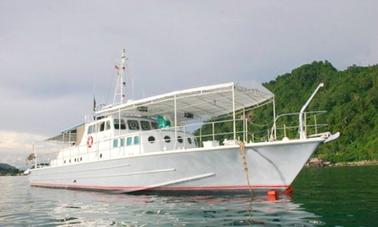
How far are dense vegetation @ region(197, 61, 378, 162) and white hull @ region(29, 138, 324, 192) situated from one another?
160 feet

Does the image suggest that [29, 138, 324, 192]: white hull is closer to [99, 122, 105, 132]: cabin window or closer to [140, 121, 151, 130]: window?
[99, 122, 105, 132]: cabin window

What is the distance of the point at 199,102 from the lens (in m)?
19.3

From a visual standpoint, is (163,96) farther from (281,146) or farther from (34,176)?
(34,176)

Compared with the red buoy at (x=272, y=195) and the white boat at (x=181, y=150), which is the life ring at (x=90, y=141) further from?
the red buoy at (x=272, y=195)

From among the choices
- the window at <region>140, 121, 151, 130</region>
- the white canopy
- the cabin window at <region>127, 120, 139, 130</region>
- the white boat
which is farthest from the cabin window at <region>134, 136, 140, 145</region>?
the window at <region>140, 121, 151, 130</region>

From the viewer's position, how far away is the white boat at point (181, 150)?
16219mm

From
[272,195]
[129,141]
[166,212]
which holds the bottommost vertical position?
[166,212]

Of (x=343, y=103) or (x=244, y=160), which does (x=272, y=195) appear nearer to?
(x=244, y=160)

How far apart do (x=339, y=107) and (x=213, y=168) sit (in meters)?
78.1

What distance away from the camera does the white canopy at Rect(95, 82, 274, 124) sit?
17.2 metres

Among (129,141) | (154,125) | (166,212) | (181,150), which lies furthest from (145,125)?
(166,212)

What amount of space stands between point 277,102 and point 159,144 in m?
89.0

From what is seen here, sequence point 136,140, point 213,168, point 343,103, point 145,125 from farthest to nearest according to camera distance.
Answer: point 343,103, point 145,125, point 136,140, point 213,168

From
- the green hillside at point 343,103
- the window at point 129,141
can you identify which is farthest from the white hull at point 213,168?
the green hillside at point 343,103
